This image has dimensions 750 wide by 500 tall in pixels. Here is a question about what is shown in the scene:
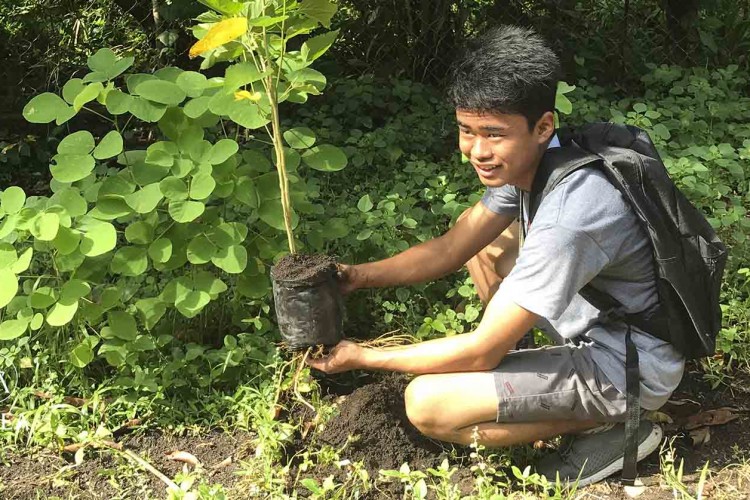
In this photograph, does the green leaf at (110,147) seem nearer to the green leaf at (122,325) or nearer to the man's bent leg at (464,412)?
the green leaf at (122,325)

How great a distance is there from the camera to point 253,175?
10.2ft

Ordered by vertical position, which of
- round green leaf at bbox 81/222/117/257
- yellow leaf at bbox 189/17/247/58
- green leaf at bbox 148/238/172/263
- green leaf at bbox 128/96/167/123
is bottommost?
green leaf at bbox 148/238/172/263

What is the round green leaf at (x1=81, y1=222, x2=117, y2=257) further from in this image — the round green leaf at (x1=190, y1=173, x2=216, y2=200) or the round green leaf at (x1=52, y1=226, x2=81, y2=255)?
the round green leaf at (x1=190, y1=173, x2=216, y2=200)

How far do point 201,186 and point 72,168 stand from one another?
46 centimetres

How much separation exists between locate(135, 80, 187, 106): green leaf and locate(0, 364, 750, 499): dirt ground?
116cm

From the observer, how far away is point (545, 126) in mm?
2432

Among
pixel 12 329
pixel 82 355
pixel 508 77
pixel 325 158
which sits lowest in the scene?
pixel 82 355

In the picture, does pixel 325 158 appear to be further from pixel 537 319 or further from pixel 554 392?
pixel 554 392

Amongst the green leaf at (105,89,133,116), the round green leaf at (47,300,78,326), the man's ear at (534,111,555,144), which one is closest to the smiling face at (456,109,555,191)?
the man's ear at (534,111,555,144)

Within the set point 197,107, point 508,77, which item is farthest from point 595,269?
point 197,107

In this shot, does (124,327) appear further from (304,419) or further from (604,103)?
(604,103)

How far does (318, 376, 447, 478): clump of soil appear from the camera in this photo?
8.98 feet

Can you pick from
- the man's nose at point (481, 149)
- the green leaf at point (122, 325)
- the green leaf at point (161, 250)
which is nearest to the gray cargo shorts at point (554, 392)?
the man's nose at point (481, 149)

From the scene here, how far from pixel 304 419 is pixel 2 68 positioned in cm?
379
